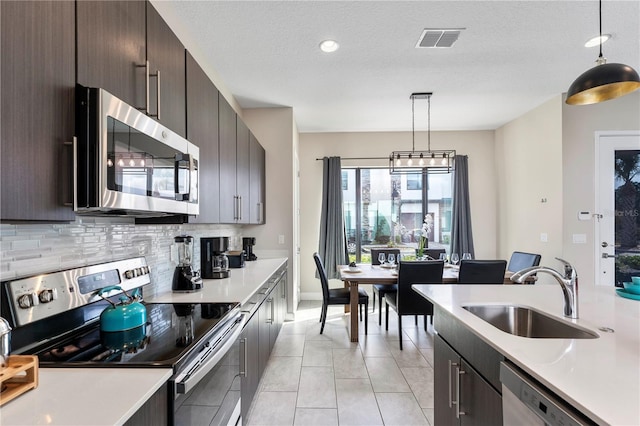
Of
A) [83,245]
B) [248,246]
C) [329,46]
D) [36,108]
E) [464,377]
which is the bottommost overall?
[464,377]

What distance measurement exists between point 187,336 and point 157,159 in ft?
2.58

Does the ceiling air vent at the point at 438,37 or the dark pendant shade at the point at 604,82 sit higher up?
the ceiling air vent at the point at 438,37

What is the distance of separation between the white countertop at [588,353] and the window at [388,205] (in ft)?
12.0

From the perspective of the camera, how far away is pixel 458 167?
522cm

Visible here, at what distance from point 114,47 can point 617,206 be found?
17.1 feet

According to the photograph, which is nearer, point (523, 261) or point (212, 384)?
point (212, 384)

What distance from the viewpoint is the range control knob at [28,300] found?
1.04m

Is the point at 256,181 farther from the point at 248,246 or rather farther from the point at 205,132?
the point at 205,132

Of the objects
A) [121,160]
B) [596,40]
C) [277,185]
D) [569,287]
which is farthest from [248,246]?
[596,40]

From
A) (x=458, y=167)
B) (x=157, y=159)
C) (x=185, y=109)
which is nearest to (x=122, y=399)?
(x=157, y=159)

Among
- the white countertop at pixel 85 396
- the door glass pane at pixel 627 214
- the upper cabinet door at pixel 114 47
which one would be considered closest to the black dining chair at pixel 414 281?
the door glass pane at pixel 627 214

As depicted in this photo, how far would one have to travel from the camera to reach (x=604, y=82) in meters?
1.59

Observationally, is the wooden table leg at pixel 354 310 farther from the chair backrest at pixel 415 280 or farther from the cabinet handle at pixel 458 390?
the cabinet handle at pixel 458 390

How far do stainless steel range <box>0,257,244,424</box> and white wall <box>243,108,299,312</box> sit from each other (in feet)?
8.21
